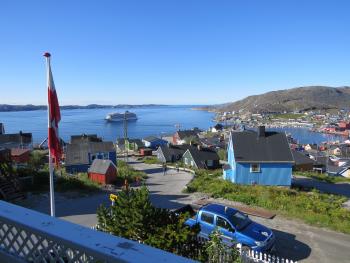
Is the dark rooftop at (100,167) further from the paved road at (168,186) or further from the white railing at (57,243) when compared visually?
the white railing at (57,243)

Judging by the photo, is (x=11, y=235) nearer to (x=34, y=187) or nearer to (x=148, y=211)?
(x=148, y=211)

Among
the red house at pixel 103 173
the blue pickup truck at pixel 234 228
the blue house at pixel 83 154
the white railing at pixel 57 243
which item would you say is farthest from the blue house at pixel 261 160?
the white railing at pixel 57 243

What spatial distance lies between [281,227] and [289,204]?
5144 millimetres

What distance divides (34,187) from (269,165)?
830 inches

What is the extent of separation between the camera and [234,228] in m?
14.2

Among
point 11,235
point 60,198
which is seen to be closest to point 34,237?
point 11,235

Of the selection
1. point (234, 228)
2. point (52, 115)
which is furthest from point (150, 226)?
point (234, 228)

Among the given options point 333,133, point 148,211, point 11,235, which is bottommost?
point 333,133

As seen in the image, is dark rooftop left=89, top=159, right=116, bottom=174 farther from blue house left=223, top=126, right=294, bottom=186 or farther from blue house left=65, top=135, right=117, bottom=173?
blue house left=223, top=126, right=294, bottom=186

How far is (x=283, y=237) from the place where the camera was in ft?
55.3

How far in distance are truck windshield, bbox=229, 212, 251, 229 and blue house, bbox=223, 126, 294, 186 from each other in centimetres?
1885

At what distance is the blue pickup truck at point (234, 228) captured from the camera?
13838 millimetres

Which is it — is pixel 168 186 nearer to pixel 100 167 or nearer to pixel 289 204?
pixel 100 167

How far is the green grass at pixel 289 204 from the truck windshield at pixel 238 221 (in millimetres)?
6158
